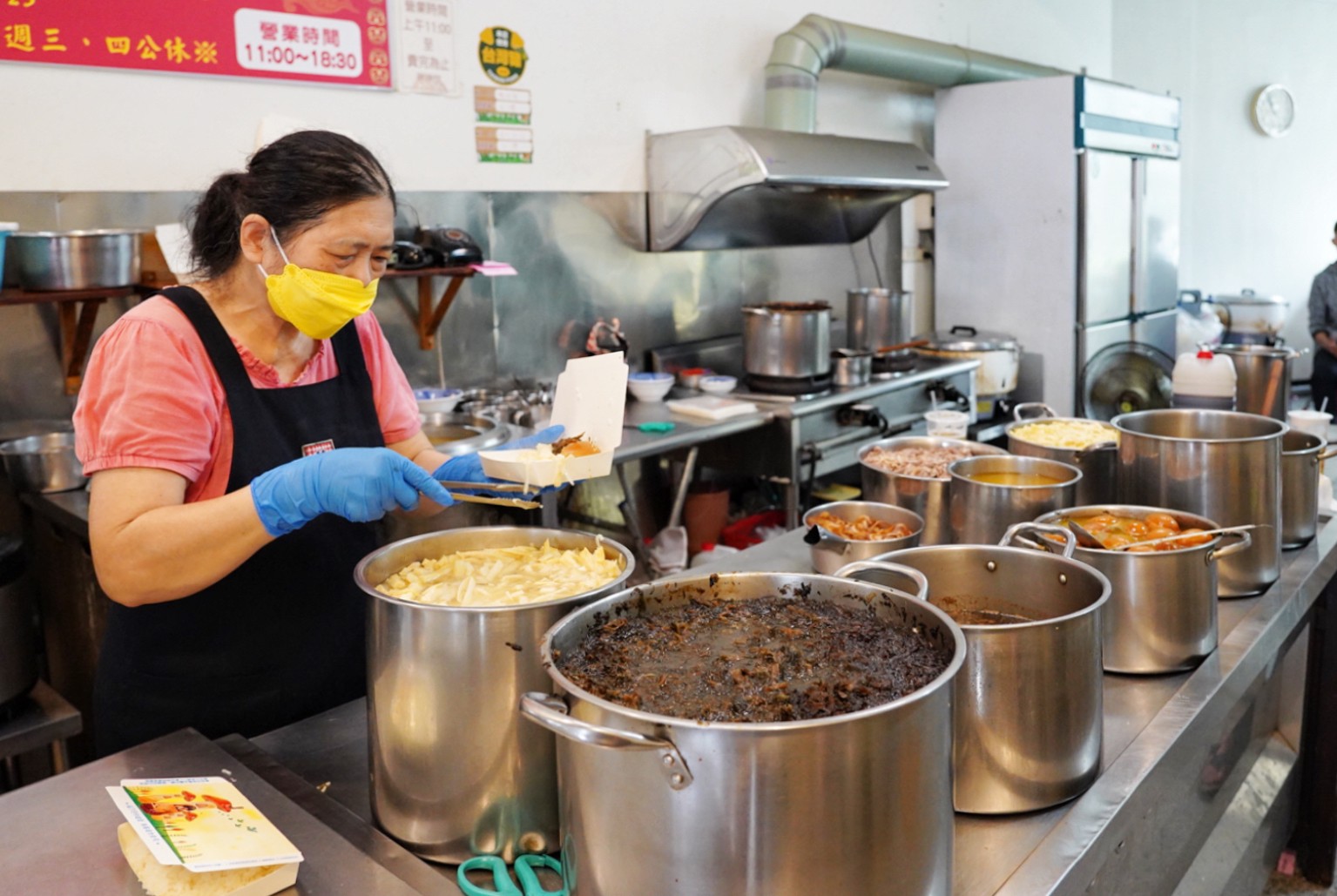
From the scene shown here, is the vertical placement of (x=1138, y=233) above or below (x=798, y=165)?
below

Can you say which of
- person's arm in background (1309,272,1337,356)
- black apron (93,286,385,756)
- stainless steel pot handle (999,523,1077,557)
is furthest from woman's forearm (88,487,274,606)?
person's arm in background (1309,272,1337,356)

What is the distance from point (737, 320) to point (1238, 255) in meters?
5.68

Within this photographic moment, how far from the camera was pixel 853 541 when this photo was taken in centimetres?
194

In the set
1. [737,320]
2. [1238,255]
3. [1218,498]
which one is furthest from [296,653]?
[1238,255]

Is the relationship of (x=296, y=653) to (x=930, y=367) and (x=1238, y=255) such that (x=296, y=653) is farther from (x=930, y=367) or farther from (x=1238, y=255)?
(x=1238, y=255)

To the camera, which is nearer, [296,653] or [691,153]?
[296,653]

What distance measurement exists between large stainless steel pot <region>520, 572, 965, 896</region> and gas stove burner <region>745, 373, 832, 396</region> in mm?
3671

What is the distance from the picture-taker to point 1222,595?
2.14 m

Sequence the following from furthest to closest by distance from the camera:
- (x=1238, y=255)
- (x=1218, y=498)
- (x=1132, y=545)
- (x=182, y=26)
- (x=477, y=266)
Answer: (x=1238, y=255) < (x=477, y=266) < (x=182, y=26) < (x=1218, y=498) < (x=1132, y=545)

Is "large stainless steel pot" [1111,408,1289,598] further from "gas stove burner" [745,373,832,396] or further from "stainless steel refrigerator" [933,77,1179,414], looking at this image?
"stainless steel refrigerator" [933,77,1179,414]

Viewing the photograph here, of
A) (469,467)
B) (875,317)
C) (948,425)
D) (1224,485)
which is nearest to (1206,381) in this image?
(948,425)

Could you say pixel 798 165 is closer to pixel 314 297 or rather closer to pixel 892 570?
pixel 314 297

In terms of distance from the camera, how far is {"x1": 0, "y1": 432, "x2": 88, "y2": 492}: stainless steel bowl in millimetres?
2967

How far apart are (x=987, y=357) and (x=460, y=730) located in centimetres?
501
